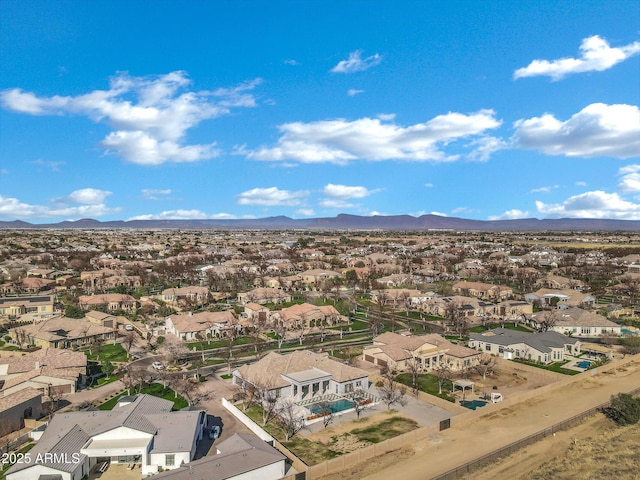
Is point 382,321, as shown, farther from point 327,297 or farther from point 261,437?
point 261,437

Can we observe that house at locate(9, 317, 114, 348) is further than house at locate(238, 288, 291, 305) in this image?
No

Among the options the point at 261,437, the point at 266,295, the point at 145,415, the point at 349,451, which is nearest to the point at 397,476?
the point at 349,451

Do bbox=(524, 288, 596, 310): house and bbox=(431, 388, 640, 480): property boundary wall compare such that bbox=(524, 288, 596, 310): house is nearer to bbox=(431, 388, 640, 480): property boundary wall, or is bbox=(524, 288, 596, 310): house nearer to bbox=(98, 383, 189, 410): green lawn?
bbox=(431, 388, 640, 480): property boundary wall

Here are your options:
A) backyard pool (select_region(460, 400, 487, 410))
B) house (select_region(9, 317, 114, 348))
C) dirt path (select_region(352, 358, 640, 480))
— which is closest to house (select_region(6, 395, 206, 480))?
dirt path (select_region(352, 358, 640, 480))

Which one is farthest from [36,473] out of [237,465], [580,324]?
[580,324]

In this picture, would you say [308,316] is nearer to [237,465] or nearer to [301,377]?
[301,377]

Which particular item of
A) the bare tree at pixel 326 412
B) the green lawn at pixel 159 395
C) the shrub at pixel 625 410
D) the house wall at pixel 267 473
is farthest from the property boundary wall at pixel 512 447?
the green lawn at pixel 159 395
